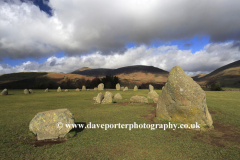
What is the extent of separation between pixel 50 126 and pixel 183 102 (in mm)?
6982

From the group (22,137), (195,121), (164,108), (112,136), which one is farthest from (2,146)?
(195,121)

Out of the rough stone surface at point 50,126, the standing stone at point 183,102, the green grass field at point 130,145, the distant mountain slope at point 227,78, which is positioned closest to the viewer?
the green grass field at point 130,145

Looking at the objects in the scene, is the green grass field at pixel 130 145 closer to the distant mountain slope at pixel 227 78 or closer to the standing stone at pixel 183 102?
the standing stone at pixel 183 102

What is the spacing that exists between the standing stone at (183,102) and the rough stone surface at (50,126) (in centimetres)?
590

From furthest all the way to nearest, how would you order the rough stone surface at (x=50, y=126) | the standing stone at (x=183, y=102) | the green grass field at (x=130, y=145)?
the standing stone at (x=183, y=102) < the rough stone surface at (x=50, y=126) < the green grass field at (x=130, y=145)

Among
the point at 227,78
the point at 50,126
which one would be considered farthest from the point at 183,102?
the point at 227,78

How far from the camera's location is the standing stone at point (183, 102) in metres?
7.01

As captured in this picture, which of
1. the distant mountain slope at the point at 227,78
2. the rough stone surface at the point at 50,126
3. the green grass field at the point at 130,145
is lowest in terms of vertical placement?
the green grass field at the point at 130,145

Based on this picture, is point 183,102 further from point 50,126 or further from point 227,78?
point 227,78

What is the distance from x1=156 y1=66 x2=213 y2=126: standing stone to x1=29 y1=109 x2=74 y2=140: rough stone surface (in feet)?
19.4

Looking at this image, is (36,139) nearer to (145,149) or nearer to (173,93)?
(145,149)

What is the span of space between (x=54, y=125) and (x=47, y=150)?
3.73 ft

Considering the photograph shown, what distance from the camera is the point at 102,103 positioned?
15.4 metres

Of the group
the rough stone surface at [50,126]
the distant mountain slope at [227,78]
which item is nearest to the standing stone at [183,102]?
the rough stone surface at [50,126]
